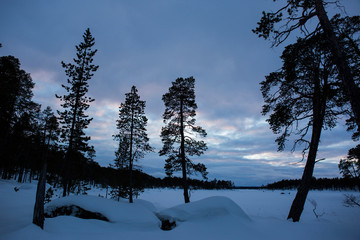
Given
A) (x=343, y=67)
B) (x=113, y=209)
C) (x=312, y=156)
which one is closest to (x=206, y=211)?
(x=113, y=209)

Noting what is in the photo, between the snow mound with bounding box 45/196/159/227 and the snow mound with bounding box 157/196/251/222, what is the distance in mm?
918

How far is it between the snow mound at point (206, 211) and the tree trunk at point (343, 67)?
5450mm

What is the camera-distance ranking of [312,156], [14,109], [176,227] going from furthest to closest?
[14,109]
[312,156]
[176,227]

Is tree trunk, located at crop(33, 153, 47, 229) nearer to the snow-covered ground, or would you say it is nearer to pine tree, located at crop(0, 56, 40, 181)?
the snow-covered ground

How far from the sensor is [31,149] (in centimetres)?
3219

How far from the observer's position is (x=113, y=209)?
7211 millimetres

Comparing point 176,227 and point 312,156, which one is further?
point 312,156

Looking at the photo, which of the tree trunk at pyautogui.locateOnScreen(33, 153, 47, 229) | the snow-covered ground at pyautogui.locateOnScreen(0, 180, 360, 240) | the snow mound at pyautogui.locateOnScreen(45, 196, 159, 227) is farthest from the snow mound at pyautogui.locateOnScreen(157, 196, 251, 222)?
the tree trunk at pyautogui.locateOnScreen(33, 153, 47, 229)

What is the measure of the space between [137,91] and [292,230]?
19.2 metres

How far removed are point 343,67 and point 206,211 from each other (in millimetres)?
7007

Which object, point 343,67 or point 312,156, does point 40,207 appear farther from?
point 312,156

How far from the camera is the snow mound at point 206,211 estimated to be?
711 centimetres

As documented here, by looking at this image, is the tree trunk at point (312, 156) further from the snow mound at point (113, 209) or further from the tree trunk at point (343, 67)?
the snow mound at point (113, 209)

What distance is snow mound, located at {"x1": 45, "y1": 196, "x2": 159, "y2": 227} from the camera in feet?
22.1
